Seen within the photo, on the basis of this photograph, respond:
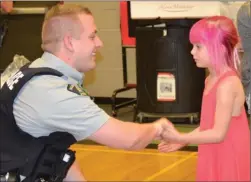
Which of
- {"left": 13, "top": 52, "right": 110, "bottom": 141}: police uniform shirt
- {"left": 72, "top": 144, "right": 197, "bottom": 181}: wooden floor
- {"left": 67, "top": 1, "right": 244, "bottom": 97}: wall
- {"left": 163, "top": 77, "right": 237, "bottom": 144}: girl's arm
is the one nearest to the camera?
{"left": 13, "top": 52, "right": 110, "bottom": 141}: police uniform shirt

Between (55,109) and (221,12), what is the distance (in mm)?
3575

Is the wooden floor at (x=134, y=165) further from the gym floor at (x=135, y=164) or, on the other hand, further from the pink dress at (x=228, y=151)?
the pink dress at (x=228, y=151)

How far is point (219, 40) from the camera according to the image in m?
2.87

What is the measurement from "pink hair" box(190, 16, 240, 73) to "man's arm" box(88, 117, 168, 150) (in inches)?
27.1

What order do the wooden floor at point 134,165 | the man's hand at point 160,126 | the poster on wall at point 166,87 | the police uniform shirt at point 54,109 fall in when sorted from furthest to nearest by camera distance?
the poster on wall at point 166,87 → the wooden floor at point 134,165 → the man's hand at point 160,126 → the police uniform shirt at point 54,109

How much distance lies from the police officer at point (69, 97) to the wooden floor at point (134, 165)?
77.9 inches

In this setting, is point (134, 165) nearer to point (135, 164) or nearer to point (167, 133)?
point (135, 164)

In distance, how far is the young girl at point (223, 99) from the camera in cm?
285

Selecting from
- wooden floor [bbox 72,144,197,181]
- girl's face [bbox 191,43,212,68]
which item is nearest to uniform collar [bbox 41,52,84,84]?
girl's face [bbox 191,43,212,68]

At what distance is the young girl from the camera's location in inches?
112

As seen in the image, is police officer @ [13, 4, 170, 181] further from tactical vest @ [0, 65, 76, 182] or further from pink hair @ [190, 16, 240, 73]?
pink hair @ [190, 16, 240, 73]

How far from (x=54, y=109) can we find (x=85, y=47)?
345 millimetres

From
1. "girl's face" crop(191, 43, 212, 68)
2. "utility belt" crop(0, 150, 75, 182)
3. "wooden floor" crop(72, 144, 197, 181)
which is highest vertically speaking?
"girl's face" crop(191, 43, 212, 68)

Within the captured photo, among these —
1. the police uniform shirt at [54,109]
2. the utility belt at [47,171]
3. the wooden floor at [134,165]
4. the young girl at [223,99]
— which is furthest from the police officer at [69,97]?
the wooden floor at [134,165]
